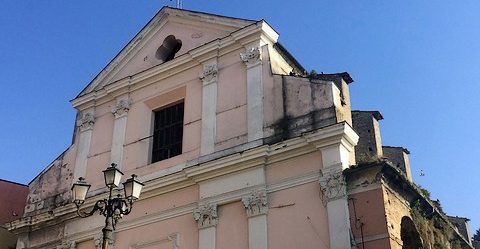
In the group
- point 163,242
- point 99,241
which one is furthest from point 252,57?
point 99,241

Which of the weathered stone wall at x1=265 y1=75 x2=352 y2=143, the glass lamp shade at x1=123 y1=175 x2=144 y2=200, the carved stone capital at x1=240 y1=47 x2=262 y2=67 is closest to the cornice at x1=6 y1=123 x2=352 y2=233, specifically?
the weathered stone wall at x1=265 y1=75 x2=352 y2=143

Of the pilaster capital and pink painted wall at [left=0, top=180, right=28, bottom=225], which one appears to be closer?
the pilaster capital

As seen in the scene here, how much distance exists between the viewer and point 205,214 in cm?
1323

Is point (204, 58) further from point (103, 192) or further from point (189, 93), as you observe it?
point (103, 192)

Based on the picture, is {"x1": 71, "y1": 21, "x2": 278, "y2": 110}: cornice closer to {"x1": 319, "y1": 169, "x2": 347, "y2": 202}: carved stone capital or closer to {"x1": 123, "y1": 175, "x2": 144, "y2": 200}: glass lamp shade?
{"x1": 319, "y1": 169, "x2": 347, "y2": 202}: carved stone capital

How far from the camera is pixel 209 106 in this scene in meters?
14.7

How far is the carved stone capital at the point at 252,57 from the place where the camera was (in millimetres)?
14430

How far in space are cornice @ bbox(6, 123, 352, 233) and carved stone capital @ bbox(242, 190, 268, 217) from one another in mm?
209

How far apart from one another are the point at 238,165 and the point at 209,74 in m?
3.00

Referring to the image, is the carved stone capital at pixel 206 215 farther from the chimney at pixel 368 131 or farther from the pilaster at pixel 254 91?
the chimney at pixel 368 131

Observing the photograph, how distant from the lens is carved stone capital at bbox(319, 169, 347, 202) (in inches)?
461

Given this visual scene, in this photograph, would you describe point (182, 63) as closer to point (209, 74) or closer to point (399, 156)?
point (209, 74)

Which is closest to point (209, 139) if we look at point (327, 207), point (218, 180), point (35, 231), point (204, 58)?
point (218, 180)

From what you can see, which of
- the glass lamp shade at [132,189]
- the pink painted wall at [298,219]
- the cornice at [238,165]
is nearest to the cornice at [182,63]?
the cornice at [238,165]
